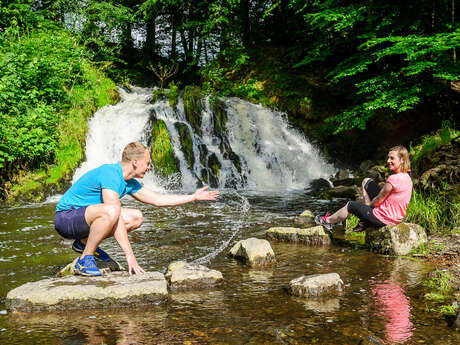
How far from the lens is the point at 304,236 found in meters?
5.90

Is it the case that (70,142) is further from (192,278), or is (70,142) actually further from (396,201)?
(396,201)

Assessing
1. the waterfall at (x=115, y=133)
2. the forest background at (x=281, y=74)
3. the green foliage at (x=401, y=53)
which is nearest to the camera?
the green foliage at (x=401, y=53)

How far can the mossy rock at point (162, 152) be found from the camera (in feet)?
43.0

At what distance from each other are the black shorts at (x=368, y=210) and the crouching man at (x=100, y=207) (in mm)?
2657

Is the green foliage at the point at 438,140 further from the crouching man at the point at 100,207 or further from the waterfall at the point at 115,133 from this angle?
the crouching man at the point at 100,207

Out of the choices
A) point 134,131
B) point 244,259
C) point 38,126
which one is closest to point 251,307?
point 244,259

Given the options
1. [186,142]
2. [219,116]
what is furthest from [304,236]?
[219,116]

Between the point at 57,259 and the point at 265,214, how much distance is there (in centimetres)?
468

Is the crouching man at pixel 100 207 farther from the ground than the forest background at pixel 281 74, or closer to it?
closer to it

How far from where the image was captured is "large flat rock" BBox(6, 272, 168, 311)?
3.31 m

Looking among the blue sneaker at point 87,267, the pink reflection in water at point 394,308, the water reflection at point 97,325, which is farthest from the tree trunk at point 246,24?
the water reflection at point 97,325

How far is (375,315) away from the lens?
3.26 m

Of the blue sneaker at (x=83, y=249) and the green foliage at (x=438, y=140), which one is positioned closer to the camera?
the blue sneaker at (x=83, y=249)

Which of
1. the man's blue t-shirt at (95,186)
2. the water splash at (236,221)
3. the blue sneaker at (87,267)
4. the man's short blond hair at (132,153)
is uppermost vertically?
the man's short blond hair at (132,153)
